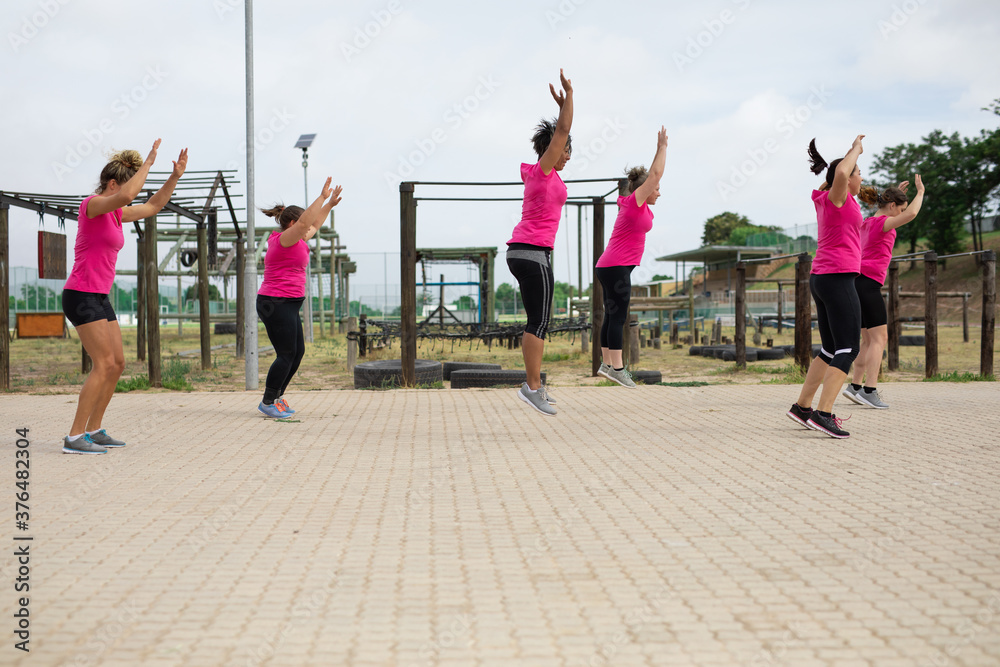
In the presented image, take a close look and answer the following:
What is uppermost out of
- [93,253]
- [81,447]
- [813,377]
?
[93,253]

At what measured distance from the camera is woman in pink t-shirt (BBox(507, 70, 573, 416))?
210 inches

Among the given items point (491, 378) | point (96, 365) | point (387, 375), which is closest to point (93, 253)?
point (96, 365)

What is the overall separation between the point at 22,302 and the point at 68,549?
3965 cm

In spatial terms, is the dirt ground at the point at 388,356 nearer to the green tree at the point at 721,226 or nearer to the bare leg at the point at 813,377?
the bare leg at the point at 813,377

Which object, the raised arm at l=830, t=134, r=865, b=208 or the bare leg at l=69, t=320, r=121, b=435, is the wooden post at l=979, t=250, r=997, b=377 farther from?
the bare leg at l=69, t=320, r=121, b=435

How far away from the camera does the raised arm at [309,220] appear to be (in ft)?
19.4

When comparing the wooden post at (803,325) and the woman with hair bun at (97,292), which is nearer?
the woman with hair bun at (97,292)

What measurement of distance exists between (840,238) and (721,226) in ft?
289

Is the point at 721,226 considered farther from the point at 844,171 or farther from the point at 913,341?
the point at 844,171

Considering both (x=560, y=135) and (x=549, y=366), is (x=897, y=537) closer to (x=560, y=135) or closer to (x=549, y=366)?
(x=560, y=135)

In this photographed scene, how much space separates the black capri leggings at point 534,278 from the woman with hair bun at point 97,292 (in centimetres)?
244

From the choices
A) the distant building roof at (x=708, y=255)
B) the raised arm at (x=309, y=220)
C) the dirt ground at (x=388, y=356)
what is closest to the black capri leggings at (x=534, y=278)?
the raised arm at (x=309, y=220)

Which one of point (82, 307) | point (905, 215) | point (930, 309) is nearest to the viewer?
point (82, 307)

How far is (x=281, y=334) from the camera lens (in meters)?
6.11
